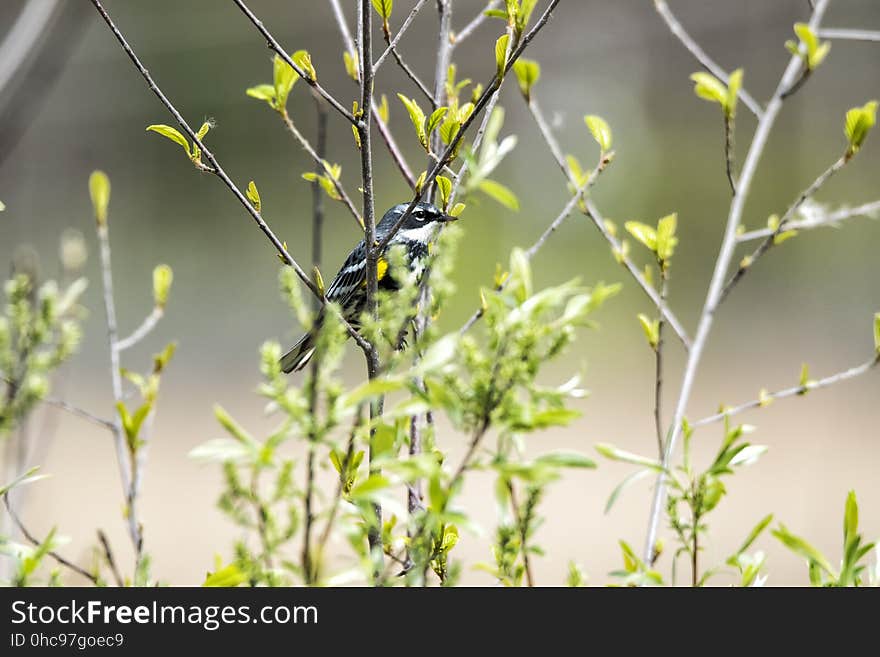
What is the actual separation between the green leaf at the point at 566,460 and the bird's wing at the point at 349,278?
1.25m

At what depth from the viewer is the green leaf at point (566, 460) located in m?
0.78

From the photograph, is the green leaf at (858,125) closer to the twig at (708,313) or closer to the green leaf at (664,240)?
the twig at (708,313)

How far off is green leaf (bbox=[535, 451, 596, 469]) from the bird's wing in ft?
4.12

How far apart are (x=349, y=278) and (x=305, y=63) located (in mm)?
1086

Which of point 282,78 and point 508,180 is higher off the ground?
point 508,180

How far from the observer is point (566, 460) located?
2.58 feet

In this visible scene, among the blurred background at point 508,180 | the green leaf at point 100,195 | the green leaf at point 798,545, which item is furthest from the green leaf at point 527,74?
the blurred background at point 508,180

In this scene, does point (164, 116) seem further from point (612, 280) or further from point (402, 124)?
point (612, 280)

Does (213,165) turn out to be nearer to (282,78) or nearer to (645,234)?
(282,78)

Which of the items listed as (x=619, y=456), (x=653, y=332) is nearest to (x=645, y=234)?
(x=653, y=332)

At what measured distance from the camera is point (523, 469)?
29.5 inches

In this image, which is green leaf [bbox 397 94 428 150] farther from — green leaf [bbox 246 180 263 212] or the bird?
the bird

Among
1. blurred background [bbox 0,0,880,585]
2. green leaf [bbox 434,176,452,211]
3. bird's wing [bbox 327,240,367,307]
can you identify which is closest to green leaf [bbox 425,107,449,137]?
green leaf [bbox 434,176,452,211]

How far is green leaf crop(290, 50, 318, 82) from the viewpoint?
4.13 feet
